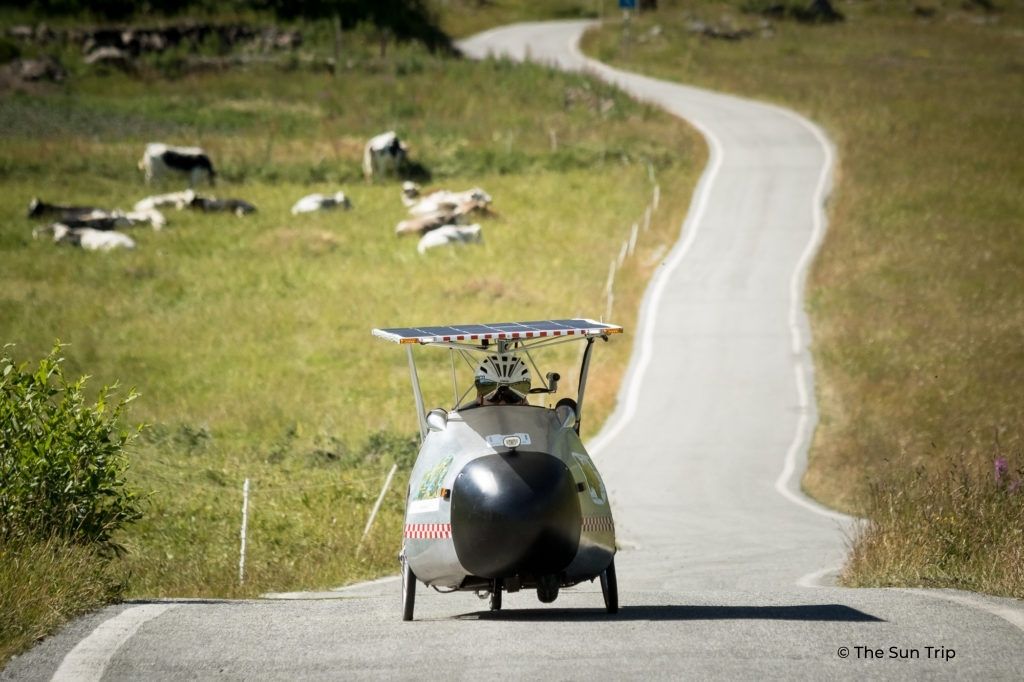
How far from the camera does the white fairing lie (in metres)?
11.7

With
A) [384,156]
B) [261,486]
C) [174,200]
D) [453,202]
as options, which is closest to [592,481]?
[261,486]

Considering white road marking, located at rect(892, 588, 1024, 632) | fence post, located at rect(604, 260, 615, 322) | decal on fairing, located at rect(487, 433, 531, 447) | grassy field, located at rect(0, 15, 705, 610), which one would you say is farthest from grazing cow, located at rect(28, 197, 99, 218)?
white road marking, located at rect(892, 588, 1024, 632)

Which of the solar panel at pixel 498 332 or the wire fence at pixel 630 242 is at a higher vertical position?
the solar panel at pixel 498 332

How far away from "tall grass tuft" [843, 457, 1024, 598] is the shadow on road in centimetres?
217

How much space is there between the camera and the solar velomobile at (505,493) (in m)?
11.3

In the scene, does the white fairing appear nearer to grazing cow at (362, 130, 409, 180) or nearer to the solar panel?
the solar panel

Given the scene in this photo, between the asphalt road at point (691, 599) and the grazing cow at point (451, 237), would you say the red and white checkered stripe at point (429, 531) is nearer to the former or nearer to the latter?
the asphalt road at point (691, 599)

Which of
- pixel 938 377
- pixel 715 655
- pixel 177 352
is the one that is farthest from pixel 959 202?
Result: pixel 715 655

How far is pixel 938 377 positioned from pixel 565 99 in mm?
42489

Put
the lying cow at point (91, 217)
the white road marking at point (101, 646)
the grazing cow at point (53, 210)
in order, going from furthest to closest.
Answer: the grazing cow at point (53, 210)
the lying cow at point (91, 217)
the white road marking at point (101, 646)

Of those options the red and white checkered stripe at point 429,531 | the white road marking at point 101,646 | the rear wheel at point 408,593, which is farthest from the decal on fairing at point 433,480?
the white road marking at point 101,646

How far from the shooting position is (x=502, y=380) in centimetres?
1248

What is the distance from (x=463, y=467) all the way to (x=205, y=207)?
45194 millimetres

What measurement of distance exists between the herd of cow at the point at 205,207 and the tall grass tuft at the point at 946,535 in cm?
3523
